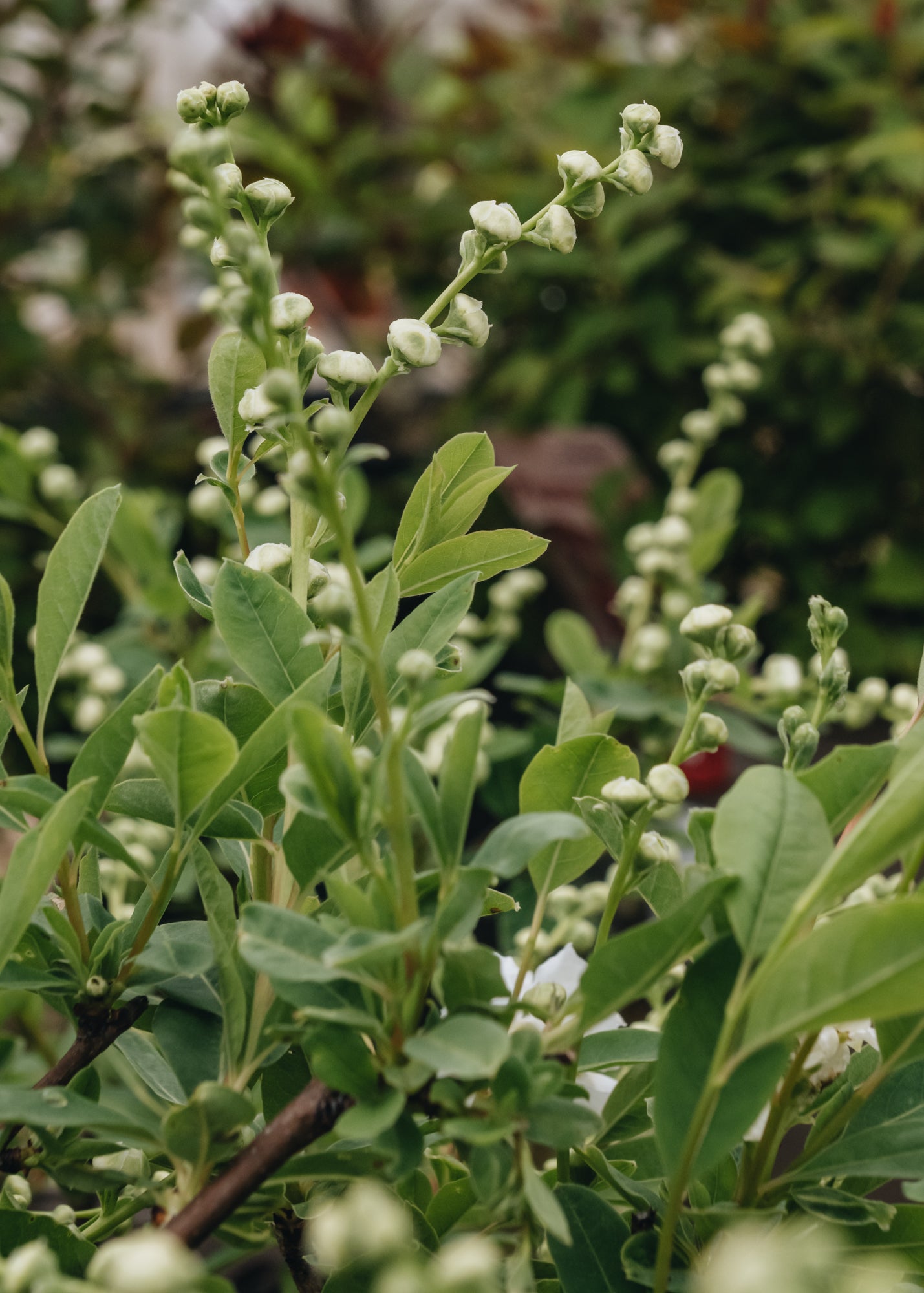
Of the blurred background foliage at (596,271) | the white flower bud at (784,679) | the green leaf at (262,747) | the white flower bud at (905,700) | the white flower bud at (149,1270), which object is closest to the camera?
the white flower bud at (149,1270)

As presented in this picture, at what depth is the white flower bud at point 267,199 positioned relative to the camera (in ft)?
0.95

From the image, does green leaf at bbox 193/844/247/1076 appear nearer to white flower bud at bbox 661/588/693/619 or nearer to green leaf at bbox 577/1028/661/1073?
green leaf at bbox 577/1028/661/1073

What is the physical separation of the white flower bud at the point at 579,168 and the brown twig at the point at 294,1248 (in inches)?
10.4

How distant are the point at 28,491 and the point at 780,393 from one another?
78 centimetres

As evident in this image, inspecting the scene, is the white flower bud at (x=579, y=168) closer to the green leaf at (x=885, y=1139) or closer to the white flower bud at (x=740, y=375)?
the green leaf at (x=885, y=1139)

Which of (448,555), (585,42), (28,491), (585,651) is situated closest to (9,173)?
(28,491)

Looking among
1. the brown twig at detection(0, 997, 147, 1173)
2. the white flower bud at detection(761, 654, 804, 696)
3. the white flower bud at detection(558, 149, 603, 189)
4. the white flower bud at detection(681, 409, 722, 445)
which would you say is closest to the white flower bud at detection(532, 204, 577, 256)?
the white flower bud at detection(558, 149, 603, 189)

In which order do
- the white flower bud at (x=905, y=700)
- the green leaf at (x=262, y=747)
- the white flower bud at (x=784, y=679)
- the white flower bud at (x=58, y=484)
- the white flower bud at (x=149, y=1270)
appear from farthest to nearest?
the white flower bud at (x=58, y=484) < the white flower bud at (x=784, y=679) < the white flower bud at (x=905, y=700) < the green leaf at (x=262, y=747) < the white flower bud at (x=149, y=1270)

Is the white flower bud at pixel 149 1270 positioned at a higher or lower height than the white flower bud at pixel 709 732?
higher

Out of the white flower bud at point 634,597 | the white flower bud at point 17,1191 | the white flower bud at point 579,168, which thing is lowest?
the white flower bud at point 634,597

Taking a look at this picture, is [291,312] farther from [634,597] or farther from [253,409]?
[634,597]

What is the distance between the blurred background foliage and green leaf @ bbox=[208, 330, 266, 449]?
0.68 metres

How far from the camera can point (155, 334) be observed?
285cm

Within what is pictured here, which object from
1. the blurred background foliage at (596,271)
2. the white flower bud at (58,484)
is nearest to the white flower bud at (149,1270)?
the white flower bud at (58,484)
